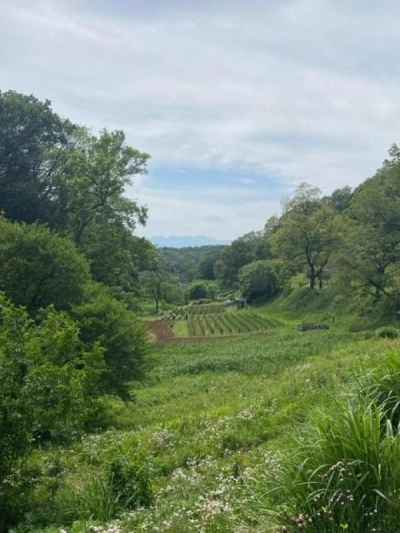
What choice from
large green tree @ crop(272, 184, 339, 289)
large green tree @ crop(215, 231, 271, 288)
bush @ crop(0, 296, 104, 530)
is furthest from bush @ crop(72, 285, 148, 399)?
large green tree @ crop(215, 231, 271, 288)

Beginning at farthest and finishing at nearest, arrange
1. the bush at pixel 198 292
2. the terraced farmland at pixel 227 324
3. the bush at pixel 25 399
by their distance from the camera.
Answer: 1. the bush at pixel 198 292
2. the terraced farmland at pixel 227 324
3. the bush at pixel 25 399

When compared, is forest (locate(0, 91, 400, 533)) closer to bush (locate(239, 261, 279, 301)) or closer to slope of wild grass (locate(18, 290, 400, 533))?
slope of wild grass (locate(18, 290, 400, 533))

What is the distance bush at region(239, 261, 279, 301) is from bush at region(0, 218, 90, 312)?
184ft

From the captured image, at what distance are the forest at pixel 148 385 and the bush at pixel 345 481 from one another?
11mm

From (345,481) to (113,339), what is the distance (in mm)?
12469

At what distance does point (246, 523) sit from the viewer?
3.71m

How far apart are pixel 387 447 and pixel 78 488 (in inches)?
183

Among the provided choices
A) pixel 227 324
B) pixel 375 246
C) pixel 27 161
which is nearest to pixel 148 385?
pixel 27 161

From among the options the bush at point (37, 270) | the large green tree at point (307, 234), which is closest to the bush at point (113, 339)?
the bush at point (37, 270)

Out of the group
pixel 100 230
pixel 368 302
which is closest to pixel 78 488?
pixel 100 230

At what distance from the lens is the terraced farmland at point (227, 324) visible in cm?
4588

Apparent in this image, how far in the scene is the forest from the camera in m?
3.60

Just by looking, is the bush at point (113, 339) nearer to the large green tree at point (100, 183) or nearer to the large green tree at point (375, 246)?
the large green tree at point (100, 183)

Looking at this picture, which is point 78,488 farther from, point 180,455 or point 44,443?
point 44,443
